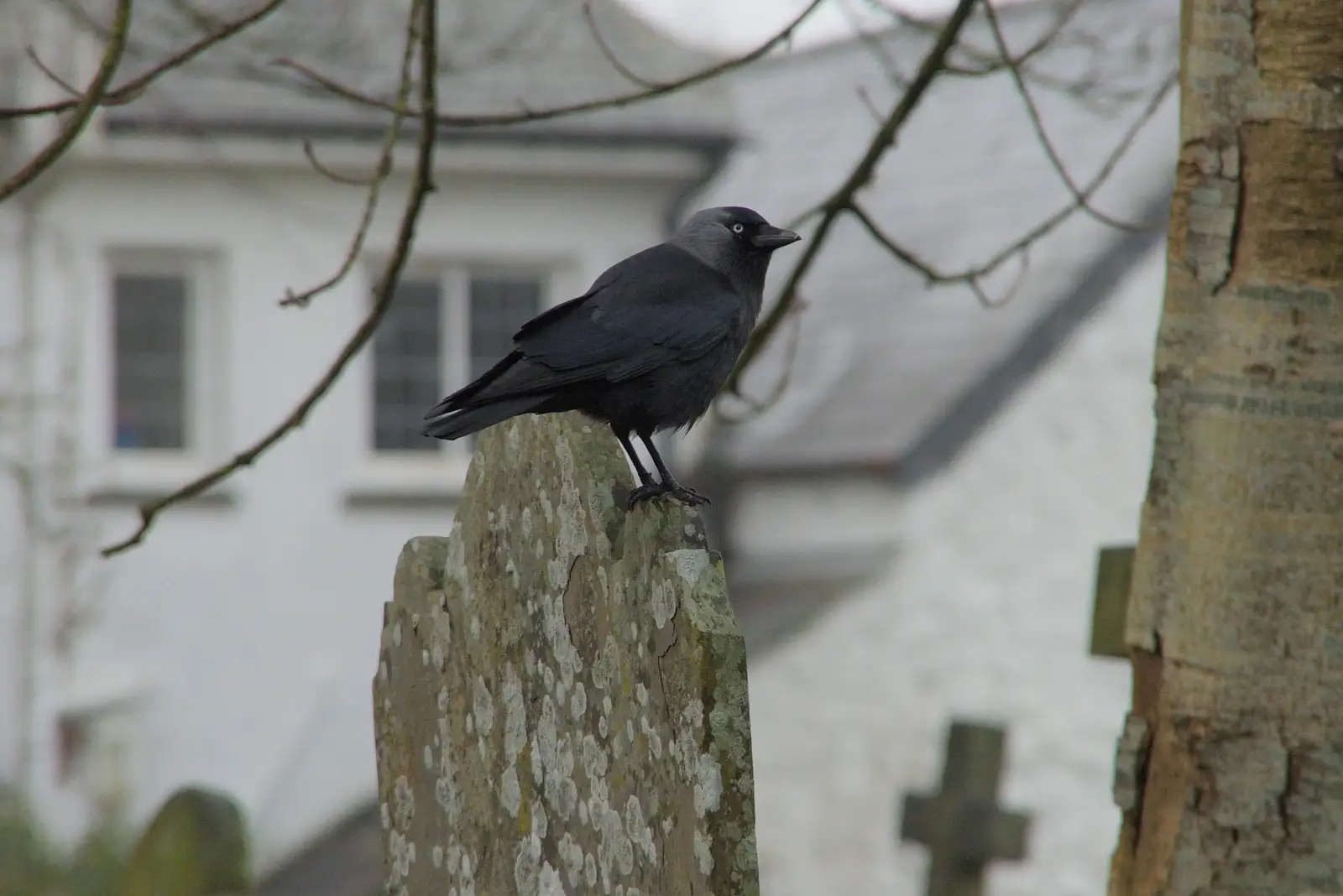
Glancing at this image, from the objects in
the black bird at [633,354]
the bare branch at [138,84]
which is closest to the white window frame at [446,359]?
the bare branch at [138,84]

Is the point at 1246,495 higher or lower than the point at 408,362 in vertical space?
higher

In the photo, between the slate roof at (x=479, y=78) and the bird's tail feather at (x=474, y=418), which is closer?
the bird's tail feather at (x=474, y=418)

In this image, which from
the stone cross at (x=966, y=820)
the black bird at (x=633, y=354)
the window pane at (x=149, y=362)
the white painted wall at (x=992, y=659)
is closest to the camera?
the black bird at (x=633, y=354)

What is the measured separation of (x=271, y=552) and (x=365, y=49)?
3603 mm

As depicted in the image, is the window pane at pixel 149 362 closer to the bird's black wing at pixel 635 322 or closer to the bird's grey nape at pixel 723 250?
the bird's grey nape at pixel 723 250

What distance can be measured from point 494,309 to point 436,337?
478mm

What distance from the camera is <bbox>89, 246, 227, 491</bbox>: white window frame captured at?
14.1 metres

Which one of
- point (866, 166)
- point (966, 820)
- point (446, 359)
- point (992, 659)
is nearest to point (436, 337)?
point (446, 359)

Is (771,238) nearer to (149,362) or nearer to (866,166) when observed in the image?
(866,166)

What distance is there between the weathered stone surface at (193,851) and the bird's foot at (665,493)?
1.29 m

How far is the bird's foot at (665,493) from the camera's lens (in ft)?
8.58

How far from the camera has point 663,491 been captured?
9.23ft

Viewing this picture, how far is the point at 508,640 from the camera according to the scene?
2.92m

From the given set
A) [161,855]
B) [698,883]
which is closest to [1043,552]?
[161,855]
